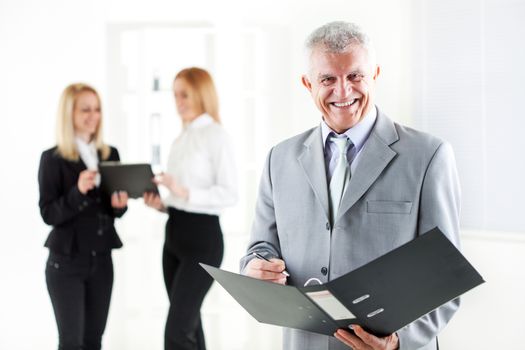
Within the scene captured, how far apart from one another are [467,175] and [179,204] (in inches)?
71.1

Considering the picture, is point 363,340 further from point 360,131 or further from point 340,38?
point 340,38

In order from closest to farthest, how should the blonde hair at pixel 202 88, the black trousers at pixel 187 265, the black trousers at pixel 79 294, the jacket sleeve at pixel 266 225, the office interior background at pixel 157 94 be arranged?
the jacket sleeve at pixel 266 225, the black trousers at pixel 79 294, the black trousers at pixel 187 265, the blonde hair at pixel 202 88, the office interior background at pixel 157 94

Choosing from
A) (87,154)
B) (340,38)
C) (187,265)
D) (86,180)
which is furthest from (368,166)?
(87,154)

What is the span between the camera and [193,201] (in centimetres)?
430

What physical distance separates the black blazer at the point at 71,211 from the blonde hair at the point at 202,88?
32.1 inches

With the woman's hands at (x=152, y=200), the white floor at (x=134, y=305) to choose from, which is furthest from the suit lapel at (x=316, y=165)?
the white floor at (x=134, y=305)

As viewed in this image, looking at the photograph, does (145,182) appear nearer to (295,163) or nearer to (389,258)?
(295,163)

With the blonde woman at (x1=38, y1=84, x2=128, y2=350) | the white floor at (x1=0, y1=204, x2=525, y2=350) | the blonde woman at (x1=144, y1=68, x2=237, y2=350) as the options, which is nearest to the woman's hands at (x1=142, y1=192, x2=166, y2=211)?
the blonde woman at (x1=144, y1=68, x2=237, y2=350)

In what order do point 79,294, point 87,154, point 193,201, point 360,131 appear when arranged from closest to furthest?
point 360,131
point 79,294
point 193,201
point 87,154

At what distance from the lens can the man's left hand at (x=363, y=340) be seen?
1629 mm

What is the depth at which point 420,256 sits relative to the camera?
4.81 feet

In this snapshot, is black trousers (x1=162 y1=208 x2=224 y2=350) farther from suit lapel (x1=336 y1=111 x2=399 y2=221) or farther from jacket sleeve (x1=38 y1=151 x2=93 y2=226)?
suit lapel (x1=336 y1=111 x2=399 y2=221)

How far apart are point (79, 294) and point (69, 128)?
40.2 inches

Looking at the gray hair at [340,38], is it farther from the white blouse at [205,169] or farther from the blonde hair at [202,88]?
the blonde hair at [202,88]
